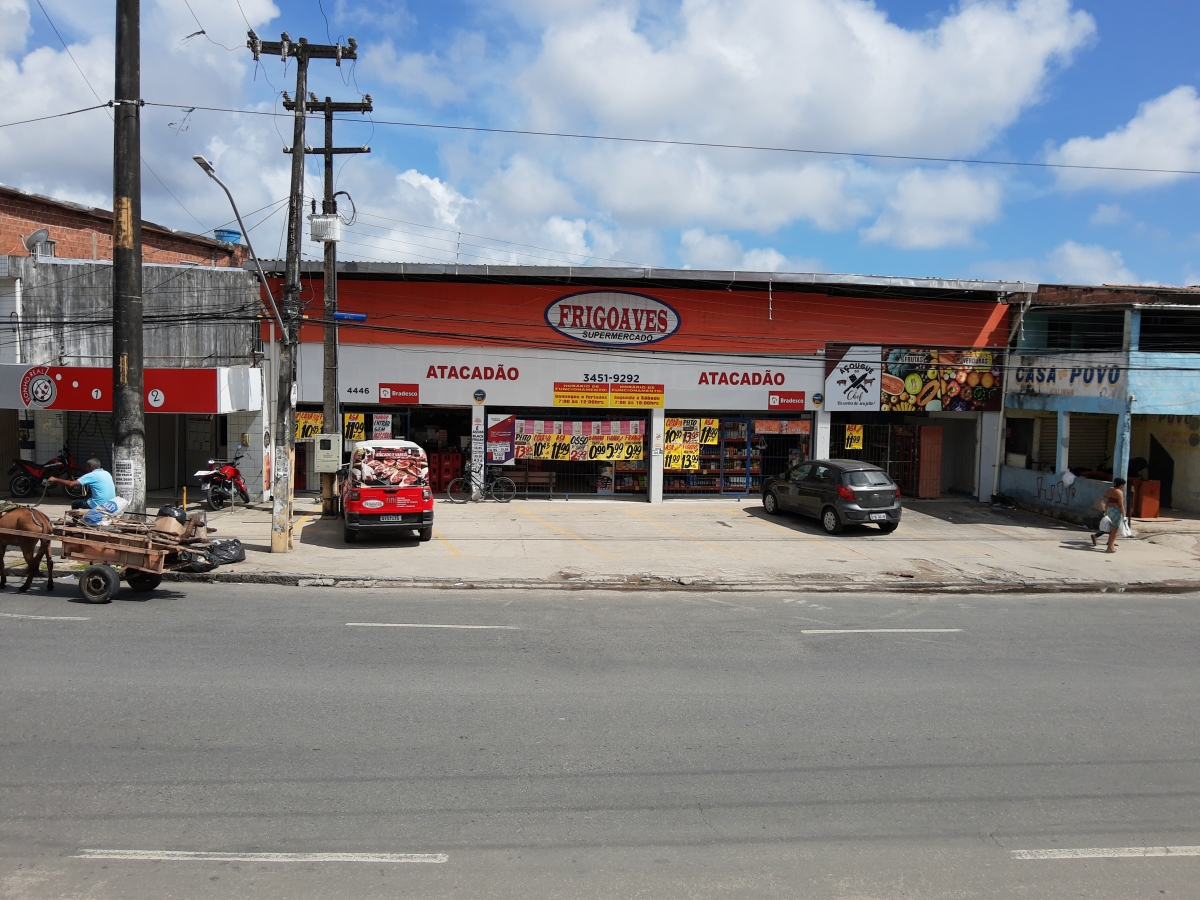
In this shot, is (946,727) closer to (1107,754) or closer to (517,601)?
(1107,754)

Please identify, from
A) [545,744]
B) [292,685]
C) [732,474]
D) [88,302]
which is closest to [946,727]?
[545,744]

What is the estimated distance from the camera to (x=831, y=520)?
18.5 meters

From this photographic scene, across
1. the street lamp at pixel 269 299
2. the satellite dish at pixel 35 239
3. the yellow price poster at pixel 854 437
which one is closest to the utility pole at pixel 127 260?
the street lamp at pixel 269 299

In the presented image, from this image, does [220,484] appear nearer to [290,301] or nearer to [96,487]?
[290,301]

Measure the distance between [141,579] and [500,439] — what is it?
11544 millimetres

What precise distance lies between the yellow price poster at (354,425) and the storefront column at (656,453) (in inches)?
298

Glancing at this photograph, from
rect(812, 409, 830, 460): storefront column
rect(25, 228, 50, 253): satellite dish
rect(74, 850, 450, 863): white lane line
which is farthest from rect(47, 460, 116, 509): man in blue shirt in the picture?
rect(812, 409, 830, 460): storefront column

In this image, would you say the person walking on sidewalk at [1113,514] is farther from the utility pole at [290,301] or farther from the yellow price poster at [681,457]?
the utility pole at [290,301]

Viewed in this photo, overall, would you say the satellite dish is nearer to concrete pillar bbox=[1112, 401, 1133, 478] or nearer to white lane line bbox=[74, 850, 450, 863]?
white lane line bbox=[74, 850, 450, 863]

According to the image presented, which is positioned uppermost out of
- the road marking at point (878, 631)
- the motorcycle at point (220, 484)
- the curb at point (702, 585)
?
the motorcycle at point (220, 484)

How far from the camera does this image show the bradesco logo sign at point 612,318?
22094 mm

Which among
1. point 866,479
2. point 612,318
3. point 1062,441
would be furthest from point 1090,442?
point 612,318

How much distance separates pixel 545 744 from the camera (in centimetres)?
645

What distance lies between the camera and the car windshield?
18.2 metres
